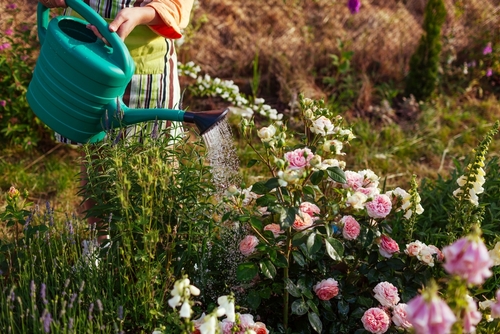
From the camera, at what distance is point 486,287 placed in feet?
7.30

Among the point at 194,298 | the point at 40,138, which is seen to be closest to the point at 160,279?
the point at 194,298

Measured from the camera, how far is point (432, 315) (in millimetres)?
1105

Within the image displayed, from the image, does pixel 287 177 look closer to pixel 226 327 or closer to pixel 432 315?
pixel 226 327

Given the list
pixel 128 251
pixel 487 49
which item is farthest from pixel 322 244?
pixel 487 49

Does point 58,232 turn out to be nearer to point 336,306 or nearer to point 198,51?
point 336,306

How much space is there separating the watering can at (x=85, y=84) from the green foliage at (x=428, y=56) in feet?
8.39

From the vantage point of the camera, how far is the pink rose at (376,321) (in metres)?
1.87

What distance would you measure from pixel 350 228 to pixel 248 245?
Result: 0.30 m

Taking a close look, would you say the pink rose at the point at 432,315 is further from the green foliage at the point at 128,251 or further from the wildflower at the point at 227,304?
the green foliage at the point at 128,251

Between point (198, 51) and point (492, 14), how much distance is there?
209cm

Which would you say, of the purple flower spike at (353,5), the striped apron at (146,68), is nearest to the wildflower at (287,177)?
the striped apron at (146,68)

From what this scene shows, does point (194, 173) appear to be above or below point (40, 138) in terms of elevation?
above

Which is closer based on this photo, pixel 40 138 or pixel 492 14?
pixel 40 138

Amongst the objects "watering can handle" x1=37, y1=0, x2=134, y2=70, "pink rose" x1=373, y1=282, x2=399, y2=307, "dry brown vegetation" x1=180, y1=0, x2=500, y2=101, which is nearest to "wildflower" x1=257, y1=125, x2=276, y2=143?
"watering can handle" x1=37, y1=0, x2=134, y2=70
